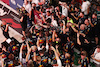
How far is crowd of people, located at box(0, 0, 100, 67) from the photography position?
8.14 ft

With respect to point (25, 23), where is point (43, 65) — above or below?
below

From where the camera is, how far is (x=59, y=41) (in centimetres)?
290

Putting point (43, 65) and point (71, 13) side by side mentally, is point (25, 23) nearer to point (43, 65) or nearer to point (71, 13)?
point (71, 13)

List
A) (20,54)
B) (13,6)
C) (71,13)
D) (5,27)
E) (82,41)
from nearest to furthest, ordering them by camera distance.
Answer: (20,54) → (82,41) → (5,27) → (71,13) → (13,6)

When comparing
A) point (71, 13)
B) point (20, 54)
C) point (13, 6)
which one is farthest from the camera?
point (13, 6)

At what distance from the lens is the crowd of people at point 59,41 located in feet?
8.14

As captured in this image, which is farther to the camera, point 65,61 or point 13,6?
point 13,6

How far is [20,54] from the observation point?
2715 mm

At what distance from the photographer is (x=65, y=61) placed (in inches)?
96.6

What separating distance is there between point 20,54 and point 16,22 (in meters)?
3.28

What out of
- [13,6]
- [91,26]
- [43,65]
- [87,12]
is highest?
[13,6]

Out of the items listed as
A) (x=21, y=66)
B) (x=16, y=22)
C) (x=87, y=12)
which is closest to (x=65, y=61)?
(x=21, y=66)

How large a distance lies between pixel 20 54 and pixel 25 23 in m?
1.72

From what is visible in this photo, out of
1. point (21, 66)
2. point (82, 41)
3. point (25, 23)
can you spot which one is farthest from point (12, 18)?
point (82, 41)
